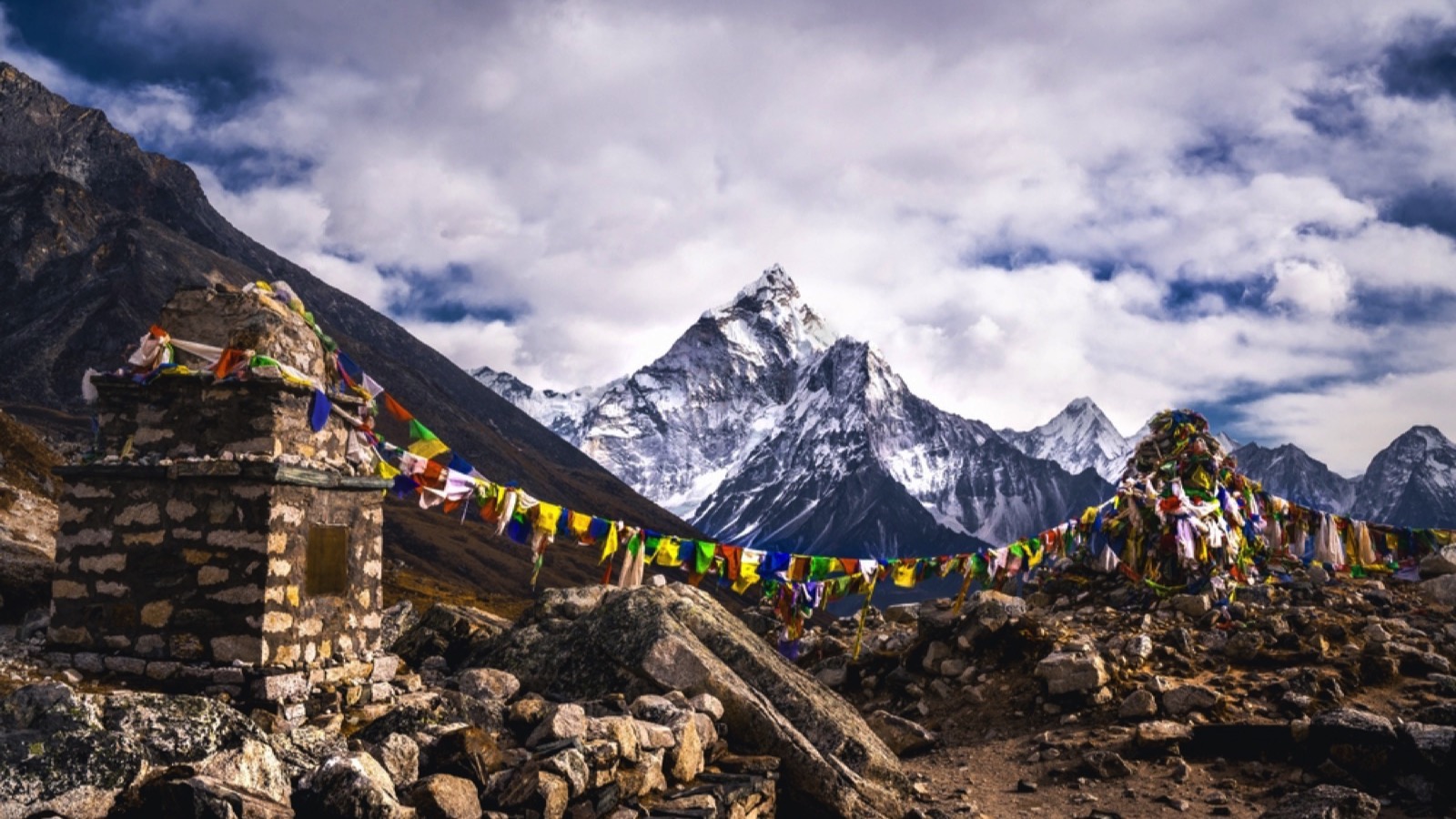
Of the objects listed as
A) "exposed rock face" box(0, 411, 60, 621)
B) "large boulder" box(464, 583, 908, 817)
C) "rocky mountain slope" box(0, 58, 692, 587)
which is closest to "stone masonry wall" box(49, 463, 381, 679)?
"exposed rock face" box(0, 411, 60, 621)

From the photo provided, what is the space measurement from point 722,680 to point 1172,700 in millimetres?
6971

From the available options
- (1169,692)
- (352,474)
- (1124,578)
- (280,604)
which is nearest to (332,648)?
(280,604)

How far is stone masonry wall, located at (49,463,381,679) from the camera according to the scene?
8594mm

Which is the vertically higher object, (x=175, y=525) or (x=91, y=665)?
(x=175, y=525)

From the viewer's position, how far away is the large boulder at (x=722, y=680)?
869 cm

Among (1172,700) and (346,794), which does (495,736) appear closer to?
(346,794)

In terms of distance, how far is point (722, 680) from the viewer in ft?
29.9

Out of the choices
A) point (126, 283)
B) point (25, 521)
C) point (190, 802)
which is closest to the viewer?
point (190, 802)

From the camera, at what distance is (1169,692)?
12477 millimetres

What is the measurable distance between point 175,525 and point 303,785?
4.49 m

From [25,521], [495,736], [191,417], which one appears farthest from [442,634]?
[25,521]

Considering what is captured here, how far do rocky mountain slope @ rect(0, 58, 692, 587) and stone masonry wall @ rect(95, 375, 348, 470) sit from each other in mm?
74148

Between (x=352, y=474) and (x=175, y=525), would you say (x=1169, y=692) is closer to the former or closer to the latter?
(x=352, y=474)

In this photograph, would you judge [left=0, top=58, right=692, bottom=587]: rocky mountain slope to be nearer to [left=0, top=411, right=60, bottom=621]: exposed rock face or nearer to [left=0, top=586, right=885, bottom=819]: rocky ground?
[left=0, top=411, right=60, bottom=621]: exposed rock face
